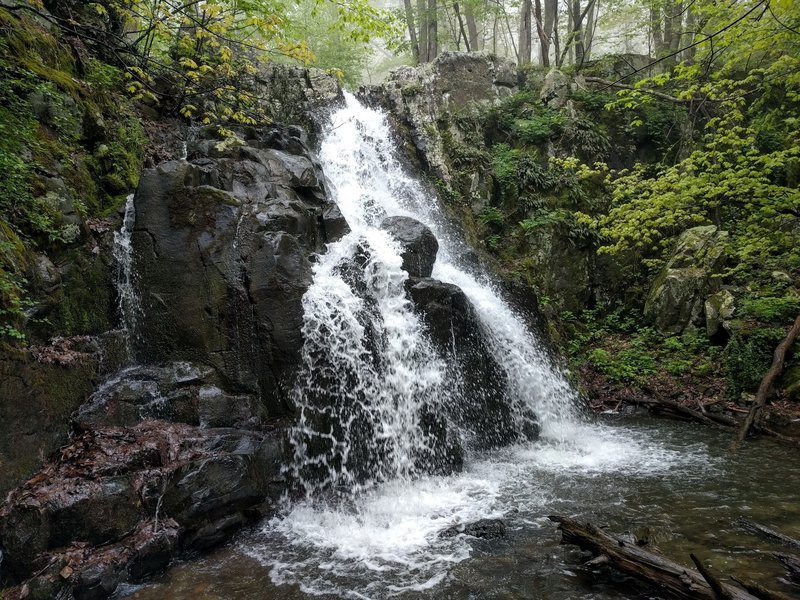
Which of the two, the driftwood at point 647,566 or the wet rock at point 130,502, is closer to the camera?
the driftwood at point 647,566

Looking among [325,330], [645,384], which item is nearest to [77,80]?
[325,330]

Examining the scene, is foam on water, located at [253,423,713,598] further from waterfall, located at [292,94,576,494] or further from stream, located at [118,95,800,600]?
waterfall, located at [292,94,576,494]

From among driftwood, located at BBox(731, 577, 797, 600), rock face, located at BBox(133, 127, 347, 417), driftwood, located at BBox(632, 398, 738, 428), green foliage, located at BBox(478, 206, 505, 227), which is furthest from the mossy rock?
green foliage, located at BBox(478, 206, 505, 227)

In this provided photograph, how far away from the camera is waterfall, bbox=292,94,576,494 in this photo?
6777mm

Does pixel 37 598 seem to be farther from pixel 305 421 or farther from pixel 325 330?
pixel 325 330

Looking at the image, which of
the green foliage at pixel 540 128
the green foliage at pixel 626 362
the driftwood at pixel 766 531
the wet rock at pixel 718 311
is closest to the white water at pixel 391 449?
the driftwood at pixel 766 531

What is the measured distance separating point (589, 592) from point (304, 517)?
11.2 feet

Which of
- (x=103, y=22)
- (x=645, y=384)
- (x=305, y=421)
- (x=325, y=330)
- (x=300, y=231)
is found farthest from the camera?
(x=645, y=384)

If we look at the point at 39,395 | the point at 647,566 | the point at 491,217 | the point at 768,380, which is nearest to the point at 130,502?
the point at 39,395

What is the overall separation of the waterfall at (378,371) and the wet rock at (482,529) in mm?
1699

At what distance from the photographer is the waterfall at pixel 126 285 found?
6.90 meters

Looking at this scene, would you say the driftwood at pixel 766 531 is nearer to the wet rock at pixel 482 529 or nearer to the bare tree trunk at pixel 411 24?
the wet rock at pixel 482 529

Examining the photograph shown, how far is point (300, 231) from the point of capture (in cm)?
836

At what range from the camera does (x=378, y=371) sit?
7473mm
